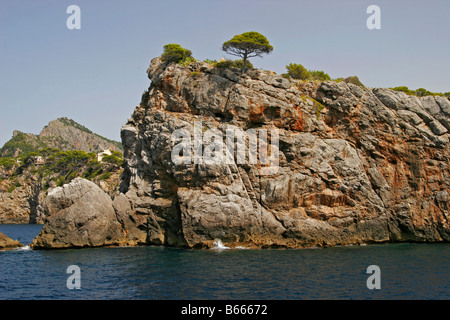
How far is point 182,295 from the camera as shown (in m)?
25.1

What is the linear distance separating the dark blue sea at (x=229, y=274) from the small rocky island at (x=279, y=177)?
3.18 metres

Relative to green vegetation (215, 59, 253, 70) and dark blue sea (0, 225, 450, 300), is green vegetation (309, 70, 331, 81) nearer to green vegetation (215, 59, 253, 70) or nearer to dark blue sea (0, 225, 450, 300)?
green vegetation (215, 59, 253, 70)

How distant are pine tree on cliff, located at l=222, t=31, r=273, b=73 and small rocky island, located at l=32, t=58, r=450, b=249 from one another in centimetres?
288

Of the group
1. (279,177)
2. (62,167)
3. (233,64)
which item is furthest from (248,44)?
(62,167)

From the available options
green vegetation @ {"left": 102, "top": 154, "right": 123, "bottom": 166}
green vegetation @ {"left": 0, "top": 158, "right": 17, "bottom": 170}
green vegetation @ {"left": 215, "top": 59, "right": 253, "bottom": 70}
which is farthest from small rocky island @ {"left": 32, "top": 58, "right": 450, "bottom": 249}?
green vegetation @ {"left": 0, "top": 158, "right": 17, "bottom": 170}

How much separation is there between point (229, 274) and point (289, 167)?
2031 cm

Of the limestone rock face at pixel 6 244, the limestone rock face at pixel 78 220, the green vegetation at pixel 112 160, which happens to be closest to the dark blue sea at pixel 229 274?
the limestone rock face at pixel 78 220

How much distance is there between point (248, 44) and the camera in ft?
169

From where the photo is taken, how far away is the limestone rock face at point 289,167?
147ft

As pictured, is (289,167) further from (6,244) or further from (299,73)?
(6,244)

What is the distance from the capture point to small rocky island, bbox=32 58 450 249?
44719 millimetres
